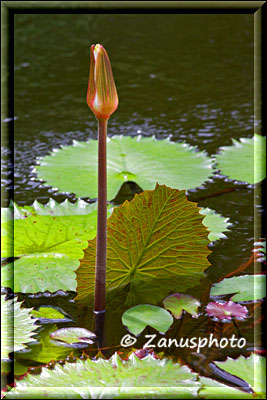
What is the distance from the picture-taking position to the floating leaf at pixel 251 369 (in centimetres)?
47

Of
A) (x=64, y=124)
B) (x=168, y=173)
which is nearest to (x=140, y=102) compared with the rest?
(x=64, y=124)

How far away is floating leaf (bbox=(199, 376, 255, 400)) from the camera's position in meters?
0.45

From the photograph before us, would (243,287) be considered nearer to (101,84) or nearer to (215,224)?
(215,224)

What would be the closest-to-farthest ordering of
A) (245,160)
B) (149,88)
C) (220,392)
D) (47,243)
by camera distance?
(220,392) → (47,243) → (245,160) → (149,88)

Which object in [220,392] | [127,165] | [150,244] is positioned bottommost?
[220,392]

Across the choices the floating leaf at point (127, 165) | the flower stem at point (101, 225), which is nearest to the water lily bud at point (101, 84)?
the flower stem at point (101, 225)

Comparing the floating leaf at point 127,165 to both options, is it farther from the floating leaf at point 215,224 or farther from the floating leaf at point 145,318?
the floating leaf at point 145,318

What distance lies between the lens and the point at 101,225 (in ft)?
1.84

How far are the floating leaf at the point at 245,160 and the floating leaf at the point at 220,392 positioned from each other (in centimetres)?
49

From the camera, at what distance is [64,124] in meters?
1.15

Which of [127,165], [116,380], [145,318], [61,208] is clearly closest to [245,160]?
[127,165]

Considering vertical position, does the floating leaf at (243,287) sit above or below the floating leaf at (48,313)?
above

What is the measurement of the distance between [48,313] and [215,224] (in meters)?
0.29

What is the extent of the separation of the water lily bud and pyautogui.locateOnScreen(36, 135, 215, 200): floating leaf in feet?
1.09
